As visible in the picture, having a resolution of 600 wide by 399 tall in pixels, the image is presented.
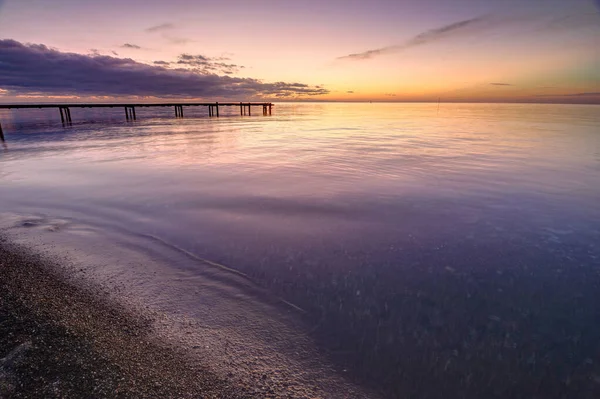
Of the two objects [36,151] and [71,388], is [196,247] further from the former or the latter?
[36,151]

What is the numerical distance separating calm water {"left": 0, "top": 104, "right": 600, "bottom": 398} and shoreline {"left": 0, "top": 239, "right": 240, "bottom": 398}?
2.67ft

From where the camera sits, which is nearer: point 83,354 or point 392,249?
point 83,354

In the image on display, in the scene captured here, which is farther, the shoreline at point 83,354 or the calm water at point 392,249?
the calm water at point 392,249

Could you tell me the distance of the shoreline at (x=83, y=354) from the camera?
282 cm

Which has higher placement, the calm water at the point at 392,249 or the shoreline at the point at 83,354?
the shoreline at the point at 83,354

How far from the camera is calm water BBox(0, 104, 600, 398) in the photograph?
Answer: 12.5ft

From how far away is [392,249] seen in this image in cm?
669

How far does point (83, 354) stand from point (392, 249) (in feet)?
18.9

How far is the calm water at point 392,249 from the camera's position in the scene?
3814 millimetres

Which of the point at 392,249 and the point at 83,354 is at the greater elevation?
the point at 83,354

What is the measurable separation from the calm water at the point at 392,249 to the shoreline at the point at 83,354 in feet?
2.67

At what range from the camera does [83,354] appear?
3.19 metres

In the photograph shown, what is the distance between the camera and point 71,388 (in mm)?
2766

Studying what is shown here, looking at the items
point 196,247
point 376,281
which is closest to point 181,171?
point 196,247
